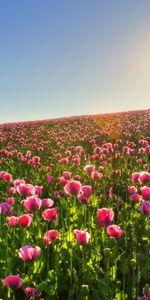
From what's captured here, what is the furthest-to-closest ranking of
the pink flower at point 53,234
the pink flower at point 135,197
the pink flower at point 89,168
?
the pink flower at point 89,168, the pink flower at point 135,197, the pink flower at point 53,234

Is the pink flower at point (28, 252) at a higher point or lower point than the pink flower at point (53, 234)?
higher

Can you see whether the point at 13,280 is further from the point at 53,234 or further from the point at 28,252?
the point at 53,234

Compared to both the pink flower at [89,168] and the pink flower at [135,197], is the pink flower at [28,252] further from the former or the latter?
the pink flower at [89,168]

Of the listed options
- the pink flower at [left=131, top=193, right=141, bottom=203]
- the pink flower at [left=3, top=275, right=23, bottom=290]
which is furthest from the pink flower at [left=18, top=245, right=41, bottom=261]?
the pink flower at [left=131, top=193, right=141, bottom=203]

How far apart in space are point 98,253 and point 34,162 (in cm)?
481

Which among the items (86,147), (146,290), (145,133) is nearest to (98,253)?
(146,290)

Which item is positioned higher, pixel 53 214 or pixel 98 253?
pixel 53 214

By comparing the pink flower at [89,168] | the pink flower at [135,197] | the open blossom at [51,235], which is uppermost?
the pink flower at [89,168]

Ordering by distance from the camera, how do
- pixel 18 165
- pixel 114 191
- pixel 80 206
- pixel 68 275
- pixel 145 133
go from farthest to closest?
pixel 145 133, pixel 18 165, pixel 114 191, pixel 80 206, pixel 68 275

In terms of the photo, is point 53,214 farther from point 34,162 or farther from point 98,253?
point 34,162

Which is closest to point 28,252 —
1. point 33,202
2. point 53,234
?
point 53,234

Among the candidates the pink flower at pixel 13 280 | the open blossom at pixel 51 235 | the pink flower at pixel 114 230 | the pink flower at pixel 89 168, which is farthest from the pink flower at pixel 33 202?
the pink flower at pixel 89 168

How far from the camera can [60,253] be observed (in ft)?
15.6

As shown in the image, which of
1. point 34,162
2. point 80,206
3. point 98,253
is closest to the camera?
point 98,253
